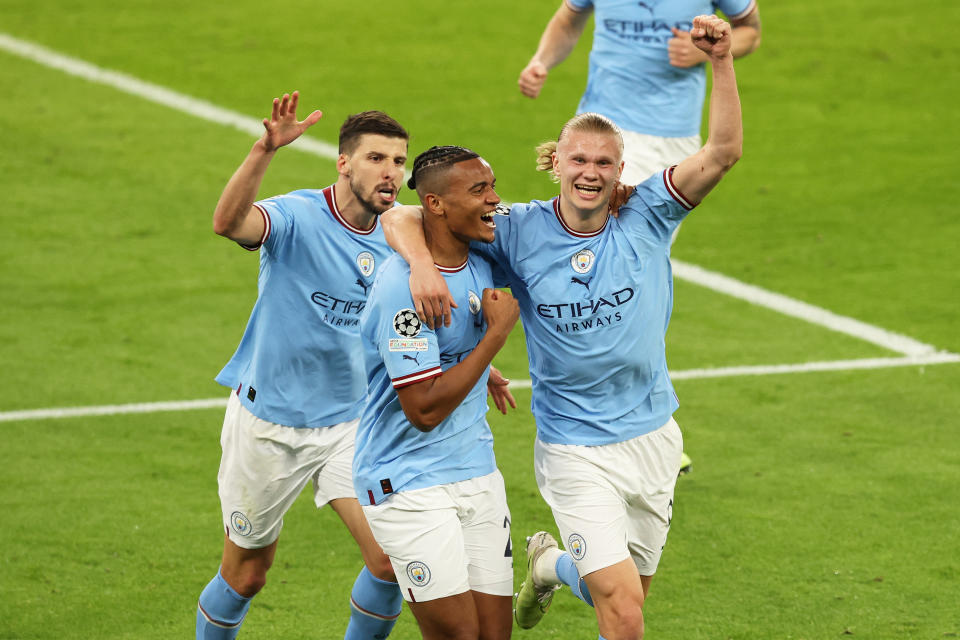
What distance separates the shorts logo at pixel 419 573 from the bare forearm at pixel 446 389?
513 mm

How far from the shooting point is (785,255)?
12062 millimetres

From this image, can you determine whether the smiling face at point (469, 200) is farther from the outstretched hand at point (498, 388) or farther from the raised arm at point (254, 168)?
the outstretched hand at point (498, 388)

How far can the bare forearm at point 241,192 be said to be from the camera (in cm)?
551

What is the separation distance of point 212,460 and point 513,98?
8353 mm

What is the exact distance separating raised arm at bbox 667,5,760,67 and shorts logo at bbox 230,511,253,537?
4110 mm

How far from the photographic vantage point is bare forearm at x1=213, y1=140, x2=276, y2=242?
18.1 feet

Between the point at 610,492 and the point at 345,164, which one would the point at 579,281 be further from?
the point at 345,164

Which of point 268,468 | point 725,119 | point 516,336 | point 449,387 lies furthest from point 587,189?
point 516,336

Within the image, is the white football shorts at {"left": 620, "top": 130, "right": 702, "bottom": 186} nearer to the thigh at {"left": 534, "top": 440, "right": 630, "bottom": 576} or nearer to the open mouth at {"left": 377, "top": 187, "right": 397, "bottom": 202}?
the open mouth at {"left": 377, "top": 187, "right": 397, "bottom": 202}

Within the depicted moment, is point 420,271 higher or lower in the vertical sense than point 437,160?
lower

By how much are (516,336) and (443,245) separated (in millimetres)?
5269

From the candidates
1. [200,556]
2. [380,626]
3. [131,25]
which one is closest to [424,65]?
[131,25]

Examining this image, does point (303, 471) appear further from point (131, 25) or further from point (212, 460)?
point (131, 25)

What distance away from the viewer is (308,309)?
6016mm
